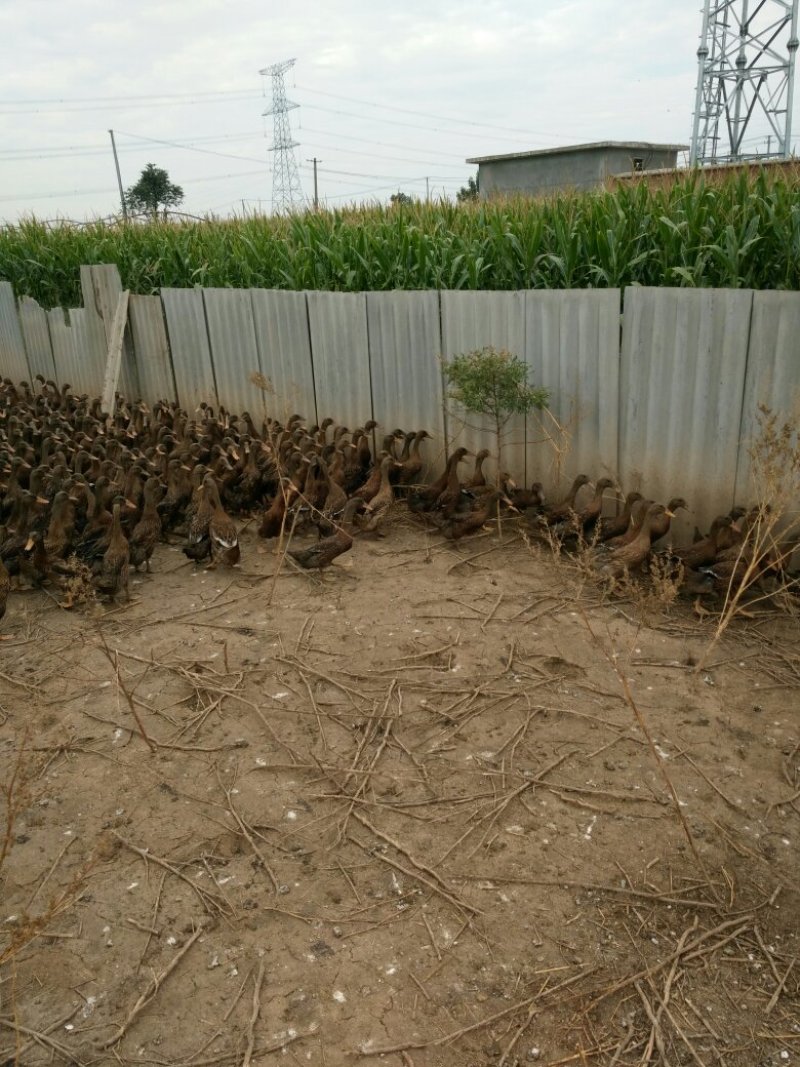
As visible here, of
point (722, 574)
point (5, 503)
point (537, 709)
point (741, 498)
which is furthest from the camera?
point (5, 503)

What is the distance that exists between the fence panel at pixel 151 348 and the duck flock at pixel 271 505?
8.70 ft

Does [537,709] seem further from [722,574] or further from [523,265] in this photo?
[523,265]

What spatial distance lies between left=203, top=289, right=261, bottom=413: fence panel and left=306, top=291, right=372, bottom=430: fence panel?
1.07 m

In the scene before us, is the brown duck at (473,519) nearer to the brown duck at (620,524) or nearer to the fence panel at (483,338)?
the fence panel at (483,338)

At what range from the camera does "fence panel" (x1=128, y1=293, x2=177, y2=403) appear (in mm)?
10711

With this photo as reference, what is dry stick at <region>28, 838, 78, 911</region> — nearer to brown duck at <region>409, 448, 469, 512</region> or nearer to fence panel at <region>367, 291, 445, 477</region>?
brown duck at <region>409, 448, 469, 512</region>

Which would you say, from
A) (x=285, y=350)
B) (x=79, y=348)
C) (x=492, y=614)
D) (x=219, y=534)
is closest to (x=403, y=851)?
(x=492, y=614)

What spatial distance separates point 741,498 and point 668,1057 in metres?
3.95

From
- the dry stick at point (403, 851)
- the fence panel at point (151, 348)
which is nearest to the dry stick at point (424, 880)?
the dry stick at point (403, 851)

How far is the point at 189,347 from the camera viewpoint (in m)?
10.3

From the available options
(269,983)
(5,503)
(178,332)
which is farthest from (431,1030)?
(178,332)

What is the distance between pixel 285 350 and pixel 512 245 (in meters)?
3.03

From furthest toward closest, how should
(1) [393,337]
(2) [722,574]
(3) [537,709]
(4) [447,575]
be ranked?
1. (1) [393,337]
2. (4) [447,575]
3. (2) [722,574]
4. (3) [537,709]

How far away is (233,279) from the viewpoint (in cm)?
1041
